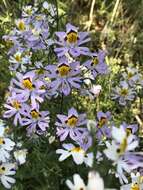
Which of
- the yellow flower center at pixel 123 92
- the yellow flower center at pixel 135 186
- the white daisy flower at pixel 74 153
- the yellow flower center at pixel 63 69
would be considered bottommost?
the yellow flower center at pixel 135 186

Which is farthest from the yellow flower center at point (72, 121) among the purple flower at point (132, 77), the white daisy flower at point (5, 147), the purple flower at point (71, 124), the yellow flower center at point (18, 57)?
the purple flower at point (132, 77)

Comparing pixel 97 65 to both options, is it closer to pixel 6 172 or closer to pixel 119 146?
pixel 6 172

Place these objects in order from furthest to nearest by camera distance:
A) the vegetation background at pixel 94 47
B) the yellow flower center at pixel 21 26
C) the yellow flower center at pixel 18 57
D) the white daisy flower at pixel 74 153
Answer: the yellow flower center at pixel 21 26, the yellow flower center at pixel 18 57, the vegetation background at pixel 94 47, the white daisy flower at pixel 74 153

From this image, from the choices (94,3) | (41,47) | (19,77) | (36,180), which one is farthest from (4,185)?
(94,3)

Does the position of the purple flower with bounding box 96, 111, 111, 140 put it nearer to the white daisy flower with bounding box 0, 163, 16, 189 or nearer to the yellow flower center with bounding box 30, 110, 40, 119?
the yellow flower center with bounding box 30, 110, 40, 119

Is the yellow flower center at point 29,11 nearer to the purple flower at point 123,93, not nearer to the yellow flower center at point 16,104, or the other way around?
the purple flower at point 123,93

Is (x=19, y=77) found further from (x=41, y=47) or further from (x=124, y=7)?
(x=124, y=7)
